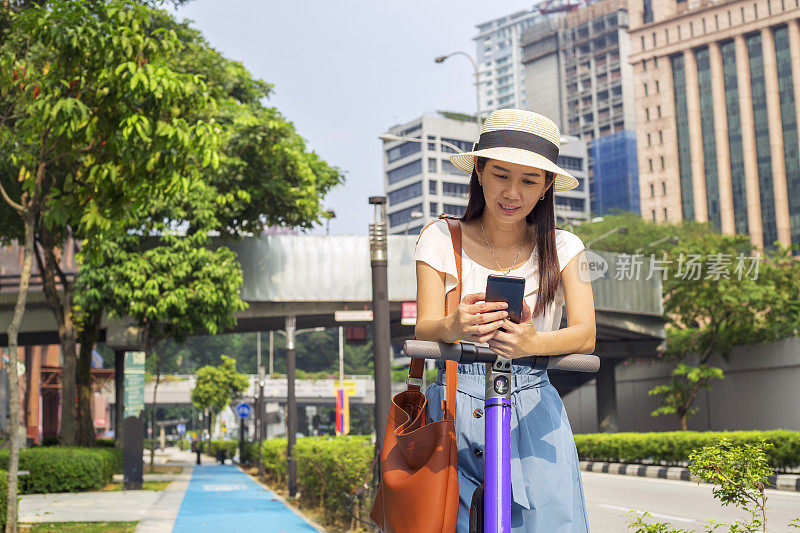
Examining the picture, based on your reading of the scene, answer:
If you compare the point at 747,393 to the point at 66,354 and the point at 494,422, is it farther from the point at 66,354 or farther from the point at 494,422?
the point at 494,422

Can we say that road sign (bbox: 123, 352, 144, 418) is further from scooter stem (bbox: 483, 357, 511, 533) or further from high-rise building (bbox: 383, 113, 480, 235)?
high-rise building (bbox: 383, 113, 480, 235)

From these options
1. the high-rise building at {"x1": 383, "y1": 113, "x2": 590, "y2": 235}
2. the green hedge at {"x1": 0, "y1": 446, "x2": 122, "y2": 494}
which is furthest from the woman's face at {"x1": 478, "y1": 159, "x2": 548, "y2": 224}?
the high-rise building at {"x1": 383, "y1": 113, "x2": 590, "y2": 235}

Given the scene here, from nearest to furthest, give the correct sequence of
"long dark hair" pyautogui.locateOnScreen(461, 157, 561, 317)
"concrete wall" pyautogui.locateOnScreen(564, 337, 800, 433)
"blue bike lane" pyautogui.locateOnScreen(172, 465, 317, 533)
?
"long dark hair" pyautogui.locateOnScreen(461, 157, 561, 317), "blue bike lane" pyautogui.locateOnScreen(172, 465, 317, 533), "concrete wall" pyautogui.locateOnScreen(564, 337, 800, 433)

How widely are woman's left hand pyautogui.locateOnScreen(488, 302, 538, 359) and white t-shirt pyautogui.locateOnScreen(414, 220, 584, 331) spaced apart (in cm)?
41

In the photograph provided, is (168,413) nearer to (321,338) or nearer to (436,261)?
(321,338)

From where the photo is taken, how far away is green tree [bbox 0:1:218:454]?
9734mm

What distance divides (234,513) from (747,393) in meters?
23.2

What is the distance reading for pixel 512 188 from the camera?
2.57m

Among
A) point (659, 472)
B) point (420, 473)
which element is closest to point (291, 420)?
point (659, 472)

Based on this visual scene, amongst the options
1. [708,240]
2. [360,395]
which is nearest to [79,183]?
[708,240]

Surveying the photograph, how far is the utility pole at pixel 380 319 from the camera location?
1051 centimetres

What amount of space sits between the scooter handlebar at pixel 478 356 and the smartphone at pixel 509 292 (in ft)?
0.35

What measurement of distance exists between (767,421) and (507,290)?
3318 centimetres

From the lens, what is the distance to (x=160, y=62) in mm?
10242
